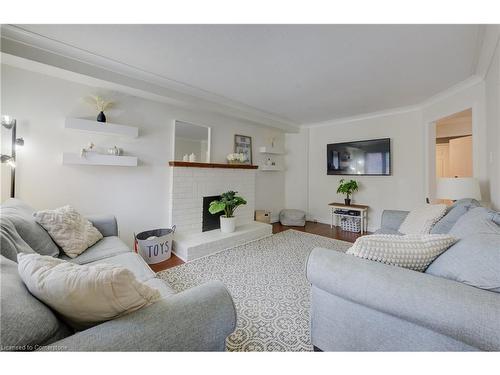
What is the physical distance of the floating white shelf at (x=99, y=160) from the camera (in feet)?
7.06

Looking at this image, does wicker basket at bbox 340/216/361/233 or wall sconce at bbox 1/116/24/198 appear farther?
wicker basket at bbox 340/216/361/233

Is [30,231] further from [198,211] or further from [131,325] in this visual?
[198,211]

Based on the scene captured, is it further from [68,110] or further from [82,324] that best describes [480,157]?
[68,110]

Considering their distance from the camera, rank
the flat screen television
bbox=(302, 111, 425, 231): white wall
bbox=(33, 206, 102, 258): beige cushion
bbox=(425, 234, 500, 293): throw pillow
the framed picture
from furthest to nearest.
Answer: the framed picture < the flat screen television < bbox=(302, 111, 425, 231): white wall < bbox=(33, 206, 102, 258): beige cushion < bbox=(425, 234, 500, 293): throw pillow

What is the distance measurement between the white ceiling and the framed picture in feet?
3.27

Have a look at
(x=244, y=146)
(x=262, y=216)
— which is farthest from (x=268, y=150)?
(x=262, y=216)

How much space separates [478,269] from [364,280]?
1.44ft

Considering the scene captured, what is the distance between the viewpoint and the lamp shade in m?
1.98

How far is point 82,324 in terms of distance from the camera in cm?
68

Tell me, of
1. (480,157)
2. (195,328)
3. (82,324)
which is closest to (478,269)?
(195,328)

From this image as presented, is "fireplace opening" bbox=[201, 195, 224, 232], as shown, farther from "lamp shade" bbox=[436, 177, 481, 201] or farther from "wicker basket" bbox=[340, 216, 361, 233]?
"lamp shade" bbox=[436, 177, 481, 201]

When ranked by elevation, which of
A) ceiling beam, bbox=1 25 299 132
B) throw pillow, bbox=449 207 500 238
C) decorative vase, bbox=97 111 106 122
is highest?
ceiling beam, bbox=1 25 299 132

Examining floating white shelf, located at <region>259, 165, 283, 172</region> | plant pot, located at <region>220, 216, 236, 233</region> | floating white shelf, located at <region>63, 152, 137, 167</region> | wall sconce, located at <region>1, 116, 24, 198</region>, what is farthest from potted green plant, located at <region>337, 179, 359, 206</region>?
wall sconce, located at <region>1, 116, 24, 198</region>

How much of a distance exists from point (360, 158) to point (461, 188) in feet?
6.65
